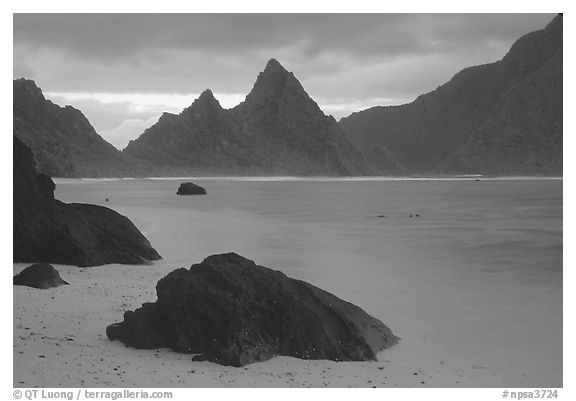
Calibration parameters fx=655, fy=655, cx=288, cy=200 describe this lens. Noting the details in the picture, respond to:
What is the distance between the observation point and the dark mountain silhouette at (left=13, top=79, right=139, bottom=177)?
13075 centimetres

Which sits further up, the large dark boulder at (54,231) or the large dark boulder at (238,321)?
the large dark boulder at (54,231)

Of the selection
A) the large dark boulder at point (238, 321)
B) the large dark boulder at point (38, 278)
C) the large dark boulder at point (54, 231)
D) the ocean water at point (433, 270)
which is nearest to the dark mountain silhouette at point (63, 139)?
the ocean water at point (433, 270)

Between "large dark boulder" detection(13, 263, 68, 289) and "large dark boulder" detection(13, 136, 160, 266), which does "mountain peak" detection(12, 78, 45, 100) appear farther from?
"large dark boulder" detection(13, 263, 68, 289)

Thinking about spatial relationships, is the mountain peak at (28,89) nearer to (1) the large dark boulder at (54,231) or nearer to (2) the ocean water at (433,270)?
(2) the ocean water at (433,270)

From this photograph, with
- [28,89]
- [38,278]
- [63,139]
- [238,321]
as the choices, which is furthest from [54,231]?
[63,139]

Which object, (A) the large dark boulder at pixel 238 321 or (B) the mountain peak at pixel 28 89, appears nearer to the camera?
(A) the large dark boulder at pixel 238 321

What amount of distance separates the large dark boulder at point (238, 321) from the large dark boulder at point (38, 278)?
2.90 meters

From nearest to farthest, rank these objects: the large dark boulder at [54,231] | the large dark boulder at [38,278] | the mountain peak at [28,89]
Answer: the large dark boulder at [38,278] < the large dark boulder at [54,231] < the mountain peak at [28,89]

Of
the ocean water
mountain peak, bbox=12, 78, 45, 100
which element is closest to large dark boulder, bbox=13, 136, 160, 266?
the ocean water

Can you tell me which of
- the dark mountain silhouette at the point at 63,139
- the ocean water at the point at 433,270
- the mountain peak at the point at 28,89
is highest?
the mountain peak at the point at 28,89

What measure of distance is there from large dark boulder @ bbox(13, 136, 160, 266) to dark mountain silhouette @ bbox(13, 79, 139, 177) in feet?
382

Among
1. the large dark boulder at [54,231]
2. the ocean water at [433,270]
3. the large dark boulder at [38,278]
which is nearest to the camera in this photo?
the ocean water at [433,270]

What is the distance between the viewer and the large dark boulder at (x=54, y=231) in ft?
41.6

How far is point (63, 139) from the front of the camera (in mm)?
147375
